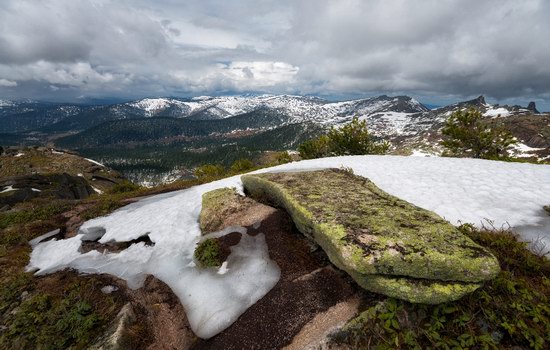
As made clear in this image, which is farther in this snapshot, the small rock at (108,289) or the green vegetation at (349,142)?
the green vegetation at (349,142)

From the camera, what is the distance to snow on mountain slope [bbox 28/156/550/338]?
9.16 meters

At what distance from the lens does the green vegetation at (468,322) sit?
21.3ft

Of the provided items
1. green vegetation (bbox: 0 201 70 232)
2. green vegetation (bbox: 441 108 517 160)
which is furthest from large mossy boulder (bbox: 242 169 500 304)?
green vegetation (bbox: 441 108 517 160)

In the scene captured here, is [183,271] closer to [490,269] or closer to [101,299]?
[101,299]

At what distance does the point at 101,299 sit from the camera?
9609 mm

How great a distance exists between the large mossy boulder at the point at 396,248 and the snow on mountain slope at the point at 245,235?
258 cm

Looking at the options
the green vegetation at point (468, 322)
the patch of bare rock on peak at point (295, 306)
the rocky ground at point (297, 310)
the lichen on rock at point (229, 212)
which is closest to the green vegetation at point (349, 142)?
the lichen on rock at point (229, 212)

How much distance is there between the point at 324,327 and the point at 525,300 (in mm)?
5350

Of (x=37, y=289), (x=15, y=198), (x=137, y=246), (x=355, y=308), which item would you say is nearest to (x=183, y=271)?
(x=137, y=246)

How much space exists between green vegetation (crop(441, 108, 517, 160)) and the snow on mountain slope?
54.6ft

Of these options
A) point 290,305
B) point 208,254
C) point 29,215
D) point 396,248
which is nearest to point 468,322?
point 396,248

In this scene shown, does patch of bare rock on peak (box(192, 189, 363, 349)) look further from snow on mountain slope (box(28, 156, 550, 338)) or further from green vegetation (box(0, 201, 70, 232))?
green vegetation (box(0, 201, 70, 232))

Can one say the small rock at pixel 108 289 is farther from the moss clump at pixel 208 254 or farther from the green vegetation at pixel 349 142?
the green vegetation at pixel 349 142

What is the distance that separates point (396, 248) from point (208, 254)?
6885mm
